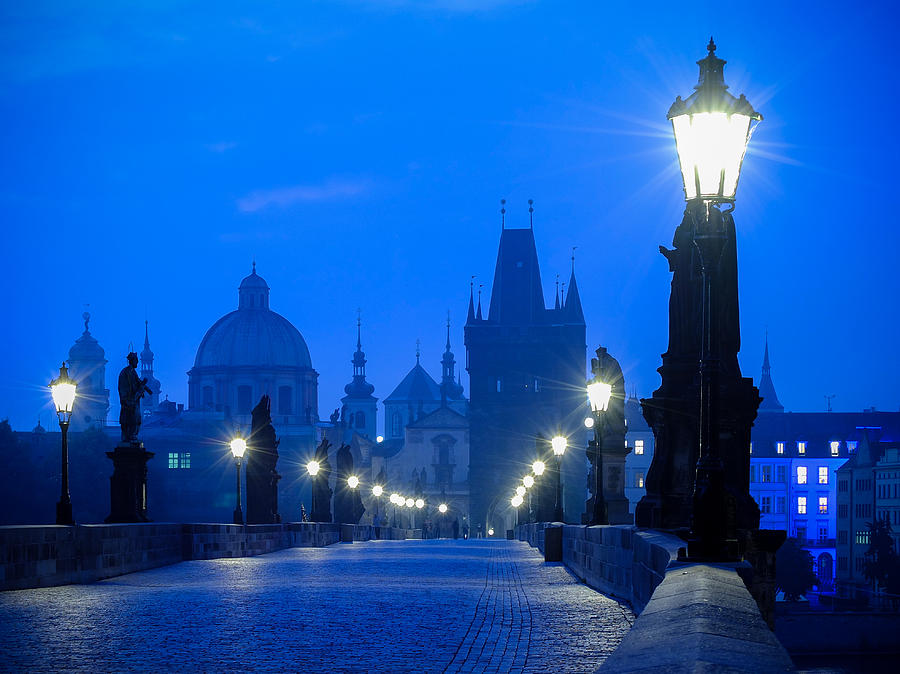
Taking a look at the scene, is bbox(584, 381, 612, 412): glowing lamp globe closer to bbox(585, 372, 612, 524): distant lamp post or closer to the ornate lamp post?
bbox(585, 372, 612, 524): distant lamp post

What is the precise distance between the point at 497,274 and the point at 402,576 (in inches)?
4663

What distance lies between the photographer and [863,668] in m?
67.6

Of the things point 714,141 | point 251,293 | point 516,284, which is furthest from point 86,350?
point 714,141

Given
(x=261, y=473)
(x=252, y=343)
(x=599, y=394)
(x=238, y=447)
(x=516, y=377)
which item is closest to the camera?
(x=599, y=394)

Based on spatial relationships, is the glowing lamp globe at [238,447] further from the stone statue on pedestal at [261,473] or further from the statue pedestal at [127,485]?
the statue pedestal at [127,485]

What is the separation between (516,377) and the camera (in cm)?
13662

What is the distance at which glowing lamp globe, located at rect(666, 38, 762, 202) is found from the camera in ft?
33.8

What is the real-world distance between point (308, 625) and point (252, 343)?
148877mm

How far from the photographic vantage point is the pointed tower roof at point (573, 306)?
139 m

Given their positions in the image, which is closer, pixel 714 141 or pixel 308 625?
pixel 714 141

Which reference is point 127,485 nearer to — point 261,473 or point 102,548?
point 102,548

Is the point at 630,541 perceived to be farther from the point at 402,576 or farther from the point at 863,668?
the point at 863,668

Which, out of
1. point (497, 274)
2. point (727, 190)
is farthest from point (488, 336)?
point (727, 190)

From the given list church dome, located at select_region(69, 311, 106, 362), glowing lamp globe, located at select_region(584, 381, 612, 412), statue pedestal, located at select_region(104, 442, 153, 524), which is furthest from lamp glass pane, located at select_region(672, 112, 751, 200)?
church dome, located at select_region(69, 311, 106, 362)
